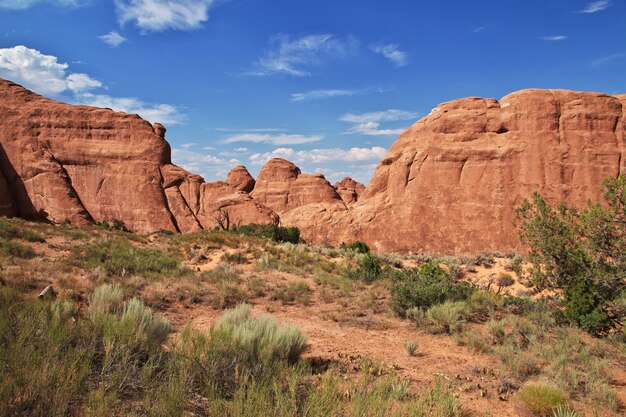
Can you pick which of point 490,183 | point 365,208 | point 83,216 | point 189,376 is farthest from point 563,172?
point 83,216

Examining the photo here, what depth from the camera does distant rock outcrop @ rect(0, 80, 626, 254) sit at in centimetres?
3073

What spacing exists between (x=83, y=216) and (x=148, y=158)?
908 cm

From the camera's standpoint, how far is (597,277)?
7.66 meters

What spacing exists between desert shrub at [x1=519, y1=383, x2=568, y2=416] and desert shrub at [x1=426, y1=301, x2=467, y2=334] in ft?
9.91

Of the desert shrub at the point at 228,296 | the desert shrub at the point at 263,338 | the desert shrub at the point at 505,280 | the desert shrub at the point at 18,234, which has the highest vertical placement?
the desert shrub at the point at 18,234

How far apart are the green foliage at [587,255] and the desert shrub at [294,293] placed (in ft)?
18.9

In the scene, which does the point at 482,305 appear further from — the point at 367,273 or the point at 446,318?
the point at 367,273

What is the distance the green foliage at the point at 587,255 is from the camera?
7.36 m

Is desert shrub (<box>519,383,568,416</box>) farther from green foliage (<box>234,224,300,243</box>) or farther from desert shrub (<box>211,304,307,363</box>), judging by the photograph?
green foliage (<box>234,224,300,243</box>)

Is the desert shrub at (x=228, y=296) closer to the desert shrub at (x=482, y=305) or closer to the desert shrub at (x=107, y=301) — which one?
the desert shrub at (x=107, y=301)

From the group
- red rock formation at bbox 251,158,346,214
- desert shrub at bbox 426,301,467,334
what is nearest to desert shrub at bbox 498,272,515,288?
desert shrub at bbox 426,301,467,334

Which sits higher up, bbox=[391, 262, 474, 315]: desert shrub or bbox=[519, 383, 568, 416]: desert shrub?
bbox=[391, 262, 474, 315]: desert shrub

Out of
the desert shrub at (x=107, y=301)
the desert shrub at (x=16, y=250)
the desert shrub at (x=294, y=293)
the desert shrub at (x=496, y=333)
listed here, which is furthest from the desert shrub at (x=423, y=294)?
the desert shrub at (x=16, y=250)

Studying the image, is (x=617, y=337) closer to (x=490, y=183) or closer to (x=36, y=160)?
(x=490, y=183)
